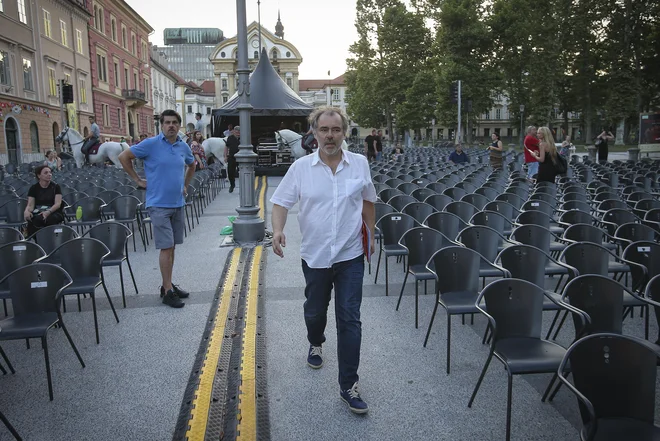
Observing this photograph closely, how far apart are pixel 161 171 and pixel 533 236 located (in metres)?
4.19

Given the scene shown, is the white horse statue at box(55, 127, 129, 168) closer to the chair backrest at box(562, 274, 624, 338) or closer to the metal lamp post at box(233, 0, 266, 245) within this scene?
the metal lamp post at box(233, 0, 266, 245)

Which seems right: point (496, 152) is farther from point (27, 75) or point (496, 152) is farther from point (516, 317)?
point (27, 75)

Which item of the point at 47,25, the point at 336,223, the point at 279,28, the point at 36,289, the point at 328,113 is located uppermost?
the point at 279,28

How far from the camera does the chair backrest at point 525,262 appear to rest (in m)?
4.62

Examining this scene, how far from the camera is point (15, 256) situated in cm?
495

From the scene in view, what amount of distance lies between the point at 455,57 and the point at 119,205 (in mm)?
40200

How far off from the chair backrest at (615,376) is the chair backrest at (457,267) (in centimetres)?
194

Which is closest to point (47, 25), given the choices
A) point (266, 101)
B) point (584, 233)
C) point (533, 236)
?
point (266, 101)

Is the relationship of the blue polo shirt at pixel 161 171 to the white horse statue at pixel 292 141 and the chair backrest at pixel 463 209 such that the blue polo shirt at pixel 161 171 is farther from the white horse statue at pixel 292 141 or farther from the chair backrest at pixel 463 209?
the white horse statue at pixel 292 141

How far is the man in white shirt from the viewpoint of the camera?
11.0ft

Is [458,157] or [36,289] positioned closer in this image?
[36,289]

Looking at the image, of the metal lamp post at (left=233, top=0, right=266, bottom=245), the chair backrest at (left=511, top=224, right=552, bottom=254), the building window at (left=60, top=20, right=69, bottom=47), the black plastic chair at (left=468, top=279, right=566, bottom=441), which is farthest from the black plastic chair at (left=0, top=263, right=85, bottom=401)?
the building window at (left=60, top=20, right=69, bottom=47)

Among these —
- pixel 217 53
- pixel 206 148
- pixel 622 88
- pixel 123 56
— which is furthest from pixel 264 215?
pixel 217 53

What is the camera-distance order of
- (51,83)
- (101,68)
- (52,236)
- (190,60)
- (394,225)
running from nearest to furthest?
(52,236)
(394,225)
(51,83)
(101,68)
(190,60)
